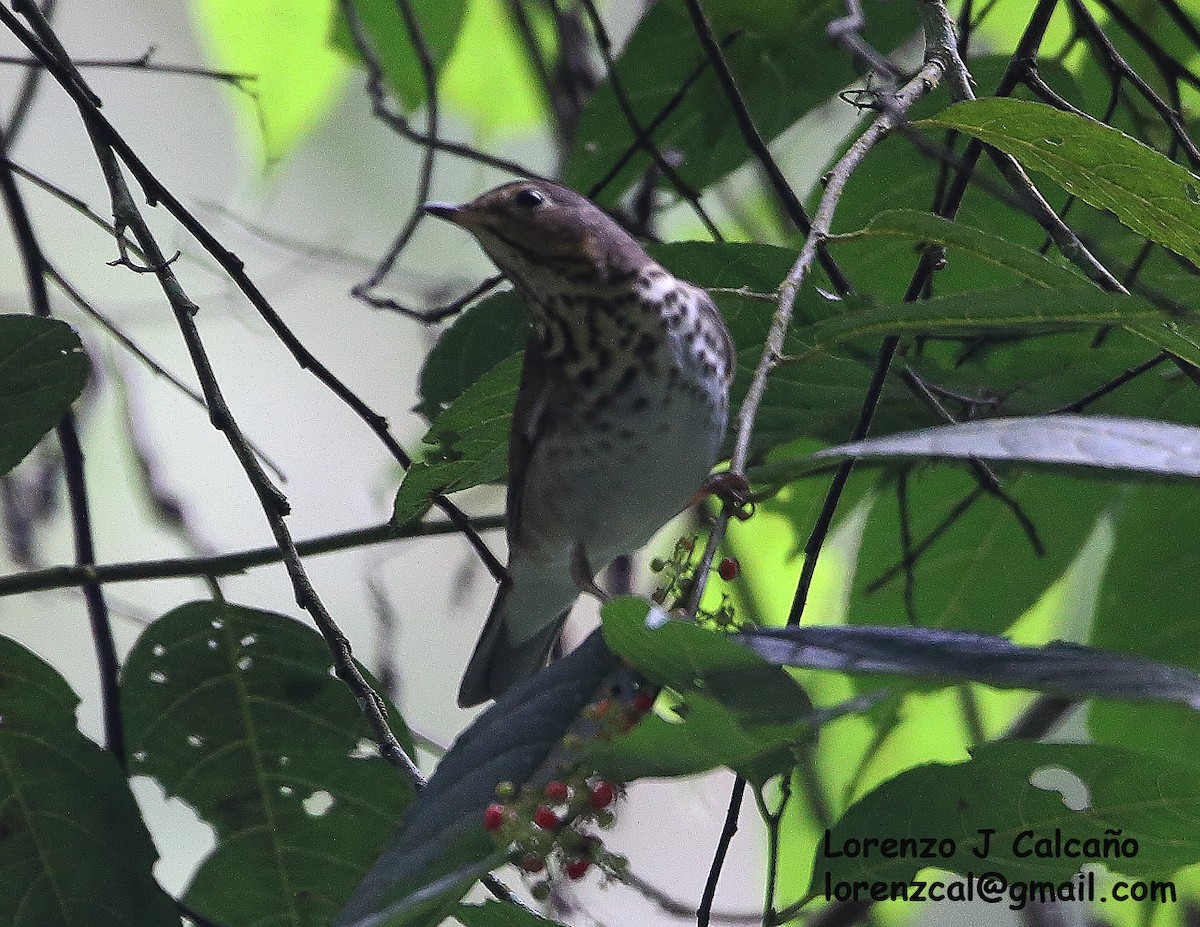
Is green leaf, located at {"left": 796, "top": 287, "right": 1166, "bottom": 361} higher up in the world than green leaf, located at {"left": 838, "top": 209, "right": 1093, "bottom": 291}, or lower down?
lower down

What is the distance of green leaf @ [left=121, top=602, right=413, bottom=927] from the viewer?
6.22ft

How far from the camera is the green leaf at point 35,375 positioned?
1706 millimetres

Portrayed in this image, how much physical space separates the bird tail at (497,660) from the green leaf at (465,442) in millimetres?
463

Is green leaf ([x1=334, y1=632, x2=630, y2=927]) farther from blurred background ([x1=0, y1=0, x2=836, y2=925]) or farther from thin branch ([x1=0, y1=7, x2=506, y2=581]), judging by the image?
blurred background ([x1=0, y1=0, x2=836, y2=925])

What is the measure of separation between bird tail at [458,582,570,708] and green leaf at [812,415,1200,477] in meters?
1.34

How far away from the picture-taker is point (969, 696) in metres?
2.66

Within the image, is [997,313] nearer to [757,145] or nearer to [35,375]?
[757,145]

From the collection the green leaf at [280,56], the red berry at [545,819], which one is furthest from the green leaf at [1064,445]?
the green leaf at [280,56]

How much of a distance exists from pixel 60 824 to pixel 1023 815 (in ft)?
3.96

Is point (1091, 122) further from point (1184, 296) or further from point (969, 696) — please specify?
point (969, 696)

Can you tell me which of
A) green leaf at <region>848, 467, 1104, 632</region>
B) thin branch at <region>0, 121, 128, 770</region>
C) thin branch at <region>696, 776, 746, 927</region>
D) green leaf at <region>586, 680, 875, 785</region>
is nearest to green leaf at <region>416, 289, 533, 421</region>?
thin branch at <region>0, 121, 128, 770</region>

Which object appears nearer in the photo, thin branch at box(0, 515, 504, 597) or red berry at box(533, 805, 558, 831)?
red berry at box(533, 805, 558, 831)

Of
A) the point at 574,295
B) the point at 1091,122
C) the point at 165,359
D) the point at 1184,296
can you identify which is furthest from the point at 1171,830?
the point at 165,359

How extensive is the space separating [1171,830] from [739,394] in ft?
3.00
